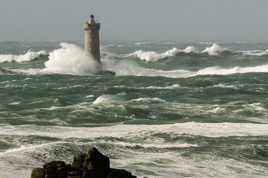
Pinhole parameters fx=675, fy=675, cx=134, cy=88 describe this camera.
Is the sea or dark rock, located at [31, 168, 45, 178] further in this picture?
the sea

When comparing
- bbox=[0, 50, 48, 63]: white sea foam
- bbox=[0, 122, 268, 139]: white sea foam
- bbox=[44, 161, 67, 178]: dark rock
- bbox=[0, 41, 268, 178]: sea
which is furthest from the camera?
bbox=[0, 50, 48, 63]: white sea foam

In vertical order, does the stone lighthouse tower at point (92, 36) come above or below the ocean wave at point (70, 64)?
above

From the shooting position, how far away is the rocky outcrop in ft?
37.7

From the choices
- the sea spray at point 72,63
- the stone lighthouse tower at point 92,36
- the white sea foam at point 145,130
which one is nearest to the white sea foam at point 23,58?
the sea spray at point 72,63

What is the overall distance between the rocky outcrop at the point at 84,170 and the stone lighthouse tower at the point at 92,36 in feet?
165

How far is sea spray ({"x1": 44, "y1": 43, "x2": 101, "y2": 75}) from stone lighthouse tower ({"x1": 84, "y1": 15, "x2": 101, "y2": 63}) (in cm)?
61

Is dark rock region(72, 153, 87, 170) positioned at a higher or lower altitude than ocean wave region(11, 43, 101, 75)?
higher

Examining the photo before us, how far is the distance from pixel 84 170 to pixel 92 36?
50.8m

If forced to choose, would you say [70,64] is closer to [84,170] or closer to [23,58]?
[23,58]

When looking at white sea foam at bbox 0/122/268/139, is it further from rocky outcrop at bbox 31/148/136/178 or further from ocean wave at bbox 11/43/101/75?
ocean wave at bbox 11/43/101/75

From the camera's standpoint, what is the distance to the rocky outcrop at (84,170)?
11.5m

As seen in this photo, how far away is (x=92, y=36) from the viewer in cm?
6191

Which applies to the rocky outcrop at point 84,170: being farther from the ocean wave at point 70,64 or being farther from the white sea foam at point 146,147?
the ocean wave at point 70,64

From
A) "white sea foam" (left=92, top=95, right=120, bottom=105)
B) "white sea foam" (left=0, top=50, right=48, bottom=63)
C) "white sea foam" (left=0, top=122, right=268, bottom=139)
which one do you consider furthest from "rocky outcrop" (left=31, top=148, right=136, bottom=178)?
"white sea foam" (left=0, top=50, right=48, bottom=63)
